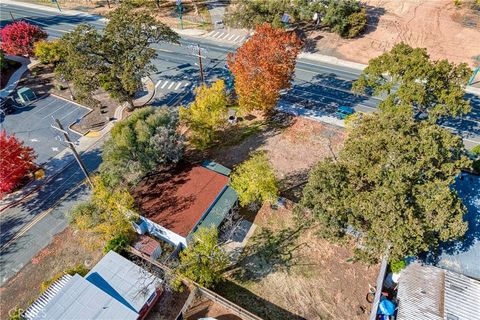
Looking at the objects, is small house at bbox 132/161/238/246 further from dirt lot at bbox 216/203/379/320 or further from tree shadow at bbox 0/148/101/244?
tree shadow at bbox 0/148/101/244

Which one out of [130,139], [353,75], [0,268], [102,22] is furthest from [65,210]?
[102,22]

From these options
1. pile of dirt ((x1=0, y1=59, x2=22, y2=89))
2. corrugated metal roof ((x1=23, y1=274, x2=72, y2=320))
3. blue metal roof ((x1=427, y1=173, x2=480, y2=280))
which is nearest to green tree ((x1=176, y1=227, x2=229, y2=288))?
corrugated metal roof ((x1=23, y1=274, x2=72, y2=320))

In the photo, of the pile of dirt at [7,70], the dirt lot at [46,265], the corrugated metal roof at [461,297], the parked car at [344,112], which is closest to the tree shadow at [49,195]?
the dirt lot at [46,265]

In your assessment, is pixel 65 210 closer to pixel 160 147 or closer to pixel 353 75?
pixel 160 147

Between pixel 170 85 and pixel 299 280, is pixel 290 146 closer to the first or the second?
pixel 299 280

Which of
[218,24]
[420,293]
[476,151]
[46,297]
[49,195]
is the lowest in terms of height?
[49,195]

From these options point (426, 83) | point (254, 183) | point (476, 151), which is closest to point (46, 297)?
point (254, 183)

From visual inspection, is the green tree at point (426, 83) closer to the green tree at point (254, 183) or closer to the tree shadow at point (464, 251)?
the tree shadow at point (464, 251)
